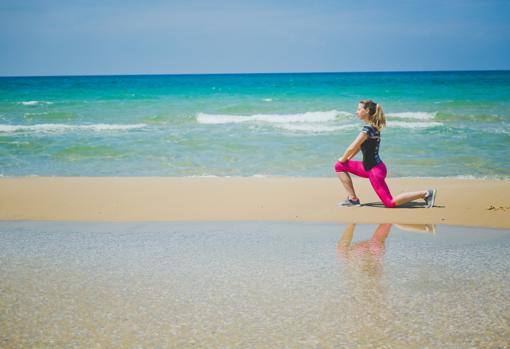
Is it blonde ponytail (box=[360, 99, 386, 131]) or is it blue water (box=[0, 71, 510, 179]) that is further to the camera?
blue water (box=[0, 71, 510, 179])

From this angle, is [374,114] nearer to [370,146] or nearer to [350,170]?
[370,146]

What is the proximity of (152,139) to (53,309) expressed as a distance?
44.5ft

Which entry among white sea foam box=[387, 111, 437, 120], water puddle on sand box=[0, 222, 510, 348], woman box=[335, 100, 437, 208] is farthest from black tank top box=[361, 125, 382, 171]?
white sea foam box=[387, 111, 437, 120]

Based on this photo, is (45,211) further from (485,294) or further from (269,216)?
(485,294)

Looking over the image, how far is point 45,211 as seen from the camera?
6.75 metres

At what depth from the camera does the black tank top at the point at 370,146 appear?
21.8 feet

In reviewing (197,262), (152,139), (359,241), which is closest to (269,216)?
(359,241)

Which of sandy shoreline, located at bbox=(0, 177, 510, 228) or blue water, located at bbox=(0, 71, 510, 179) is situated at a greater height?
sandy shoreline, located at bbox=(0, 177, 510, 228)

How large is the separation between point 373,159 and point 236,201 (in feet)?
6.46

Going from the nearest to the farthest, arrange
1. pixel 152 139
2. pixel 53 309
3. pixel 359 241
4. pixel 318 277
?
1. pixel 53 309
2. pixel 318 277
3. pixel 359 241
4. pixel 152 139

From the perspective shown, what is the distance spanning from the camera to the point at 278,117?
25.8m

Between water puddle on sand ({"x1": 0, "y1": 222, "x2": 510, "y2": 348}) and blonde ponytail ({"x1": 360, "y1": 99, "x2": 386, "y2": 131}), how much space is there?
5.04 feet

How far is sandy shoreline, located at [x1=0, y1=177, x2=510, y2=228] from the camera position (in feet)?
20.9

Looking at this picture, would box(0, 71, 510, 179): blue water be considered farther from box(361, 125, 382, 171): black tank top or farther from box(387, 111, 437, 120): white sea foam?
box(361, 125, 382, 171): black tank top
